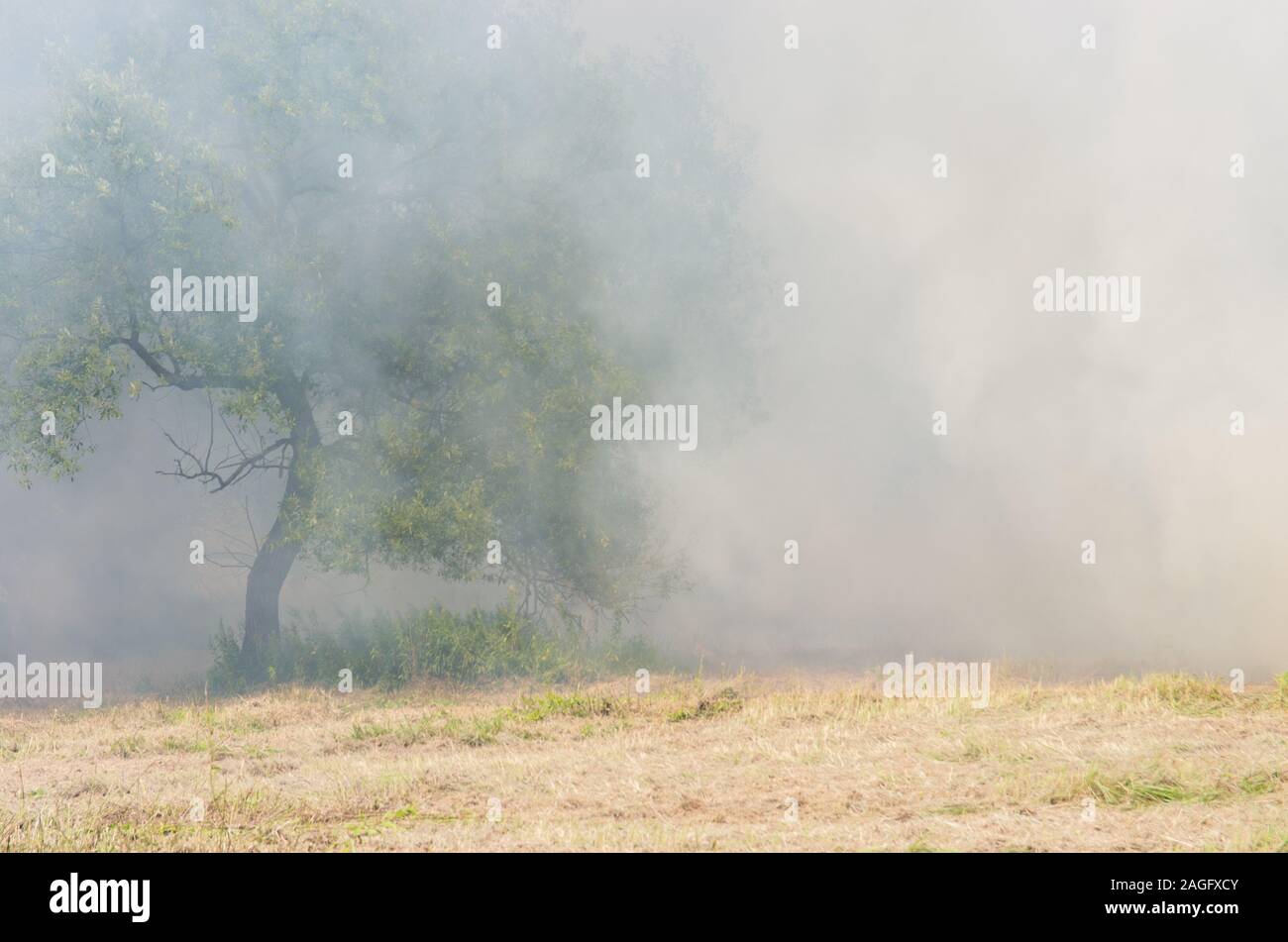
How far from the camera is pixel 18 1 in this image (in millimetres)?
18375

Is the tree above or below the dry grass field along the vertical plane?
above

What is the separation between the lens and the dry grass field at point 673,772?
904 centimetres

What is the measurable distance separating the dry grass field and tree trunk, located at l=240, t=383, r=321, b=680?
2.92m

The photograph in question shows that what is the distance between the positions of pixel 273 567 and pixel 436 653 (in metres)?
3.54

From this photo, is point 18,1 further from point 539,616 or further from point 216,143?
point 539,616

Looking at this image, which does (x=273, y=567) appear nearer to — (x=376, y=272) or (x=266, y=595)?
(x=266, y=595)

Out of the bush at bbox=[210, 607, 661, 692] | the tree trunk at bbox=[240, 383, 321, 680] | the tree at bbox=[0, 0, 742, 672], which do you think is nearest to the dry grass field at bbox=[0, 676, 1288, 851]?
the bush at bbox=[210, 607, 661, 692]

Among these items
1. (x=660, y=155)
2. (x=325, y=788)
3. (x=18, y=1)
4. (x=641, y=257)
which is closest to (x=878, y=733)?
(x=325, y=788)

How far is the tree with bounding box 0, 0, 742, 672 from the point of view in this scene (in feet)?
56.7

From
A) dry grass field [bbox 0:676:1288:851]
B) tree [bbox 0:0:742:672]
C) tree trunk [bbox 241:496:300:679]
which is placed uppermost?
tree [bbox 0:0:742:672]

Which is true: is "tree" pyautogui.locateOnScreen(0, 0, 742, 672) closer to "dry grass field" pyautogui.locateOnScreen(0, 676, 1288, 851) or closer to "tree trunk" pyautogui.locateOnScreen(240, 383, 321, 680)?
"tree trunk" pyautogui.locateOnScreen(240, 383, 321, 680)

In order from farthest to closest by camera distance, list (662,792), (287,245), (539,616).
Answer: (539,616) < (287,245) < (662,792)

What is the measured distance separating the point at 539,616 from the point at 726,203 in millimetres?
7707

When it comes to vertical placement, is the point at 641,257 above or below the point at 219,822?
above
